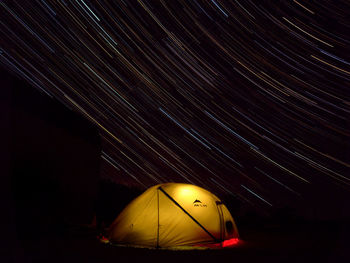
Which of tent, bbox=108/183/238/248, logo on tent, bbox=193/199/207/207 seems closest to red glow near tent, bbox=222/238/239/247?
tent, bbox=108/183/238/248

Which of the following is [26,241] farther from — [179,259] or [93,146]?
[93,146]

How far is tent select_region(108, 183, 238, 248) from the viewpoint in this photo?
7359 millimetres

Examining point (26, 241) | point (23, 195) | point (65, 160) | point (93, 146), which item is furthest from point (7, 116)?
point (93, 146)

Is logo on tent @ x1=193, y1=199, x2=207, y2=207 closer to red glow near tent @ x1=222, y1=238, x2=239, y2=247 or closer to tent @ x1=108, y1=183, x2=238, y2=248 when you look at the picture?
tent @ x1=108, y1=183, x2=238, y2=248

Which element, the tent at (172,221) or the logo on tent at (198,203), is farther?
the logo on tent at (198,203)

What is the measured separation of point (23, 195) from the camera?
7605mm

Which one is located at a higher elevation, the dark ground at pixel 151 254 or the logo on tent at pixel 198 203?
the logo on tent at pixel 198 203

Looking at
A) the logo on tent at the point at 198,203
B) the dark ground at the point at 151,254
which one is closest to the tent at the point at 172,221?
the logo on tent at the point at 198,203

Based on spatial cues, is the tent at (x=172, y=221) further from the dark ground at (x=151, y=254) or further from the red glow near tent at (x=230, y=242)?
the dark ground at (x=151, y=254)

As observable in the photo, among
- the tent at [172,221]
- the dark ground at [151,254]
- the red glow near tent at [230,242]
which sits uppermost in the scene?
the tent at [172,221]

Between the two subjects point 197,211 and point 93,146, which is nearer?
point 197,211

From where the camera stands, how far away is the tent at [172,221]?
290 inches

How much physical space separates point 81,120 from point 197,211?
269 inches

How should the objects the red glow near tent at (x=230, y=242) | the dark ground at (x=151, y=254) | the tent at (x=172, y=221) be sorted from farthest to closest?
the red glow near tent at (x=230, y=242)
the tent at (x=172, y=221)
the dark ground at (x=151, y=254)
